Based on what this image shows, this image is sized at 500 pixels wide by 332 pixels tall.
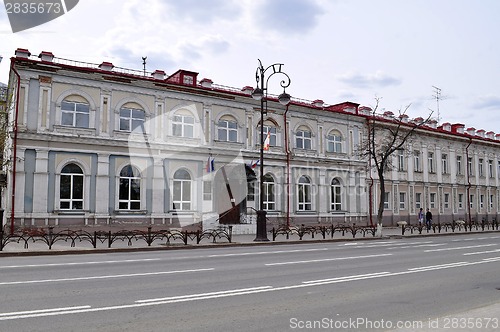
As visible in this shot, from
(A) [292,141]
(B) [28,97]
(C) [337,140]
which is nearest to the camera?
(B) [28,97]

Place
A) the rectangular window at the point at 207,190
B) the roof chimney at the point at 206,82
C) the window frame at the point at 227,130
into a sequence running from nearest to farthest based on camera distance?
the rectangular window at the point at 207,190
the roof chimney at the point at 206,82
the window frame at the point at 227,130

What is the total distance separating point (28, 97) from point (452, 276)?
69.5ft

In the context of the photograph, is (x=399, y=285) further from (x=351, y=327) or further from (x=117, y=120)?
(x=117, y=120)

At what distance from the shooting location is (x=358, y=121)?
119ft

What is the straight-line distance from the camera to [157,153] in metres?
26.5

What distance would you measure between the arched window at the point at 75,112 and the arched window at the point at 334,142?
17.8 meters

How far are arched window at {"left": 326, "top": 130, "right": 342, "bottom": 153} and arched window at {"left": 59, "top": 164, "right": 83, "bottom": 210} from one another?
18323 millimetres

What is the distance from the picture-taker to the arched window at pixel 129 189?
25281 millimetres

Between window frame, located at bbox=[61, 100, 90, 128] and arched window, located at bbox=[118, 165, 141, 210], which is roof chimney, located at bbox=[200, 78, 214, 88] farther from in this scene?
window frame, located at bbox=[61, 100, 90, 128]

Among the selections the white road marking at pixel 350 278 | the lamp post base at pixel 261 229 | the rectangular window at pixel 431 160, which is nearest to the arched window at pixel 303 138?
the lamp post base at pixel 261 229

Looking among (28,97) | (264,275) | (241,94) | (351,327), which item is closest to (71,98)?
(28,97)

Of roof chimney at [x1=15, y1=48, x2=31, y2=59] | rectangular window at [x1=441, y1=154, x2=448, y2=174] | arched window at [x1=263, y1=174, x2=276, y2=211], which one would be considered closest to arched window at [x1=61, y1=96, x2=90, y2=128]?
roof chimney at [x1=15, y1=48, x2=31, y2=59]

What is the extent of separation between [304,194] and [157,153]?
11.7 m

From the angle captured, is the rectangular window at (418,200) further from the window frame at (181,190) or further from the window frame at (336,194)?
the window frame at (181,190)
